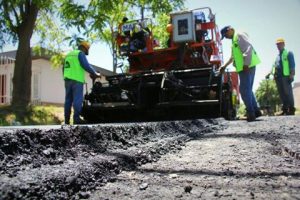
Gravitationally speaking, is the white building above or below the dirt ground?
above

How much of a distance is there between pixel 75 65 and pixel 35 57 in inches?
579

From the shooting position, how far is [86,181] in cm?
189

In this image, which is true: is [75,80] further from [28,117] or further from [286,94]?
[286,94]

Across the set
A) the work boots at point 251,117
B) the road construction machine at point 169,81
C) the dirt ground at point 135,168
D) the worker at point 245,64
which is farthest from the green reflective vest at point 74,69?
the dirt ground at point 135,168

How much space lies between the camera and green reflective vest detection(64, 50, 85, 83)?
7.19 metres

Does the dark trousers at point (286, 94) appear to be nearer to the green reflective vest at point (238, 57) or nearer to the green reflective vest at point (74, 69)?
the green reflective vest at point (238, 57)

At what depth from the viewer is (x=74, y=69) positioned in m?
7.24

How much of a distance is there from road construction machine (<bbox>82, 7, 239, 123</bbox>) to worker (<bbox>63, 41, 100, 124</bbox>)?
315 millimetres

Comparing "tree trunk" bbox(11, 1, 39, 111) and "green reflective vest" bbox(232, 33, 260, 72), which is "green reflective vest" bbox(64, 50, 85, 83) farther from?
"tree trunk" bbox(11, 1, 39, 111)

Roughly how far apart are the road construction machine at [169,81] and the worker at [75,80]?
315 mm

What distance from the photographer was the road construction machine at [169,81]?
674 centimetres

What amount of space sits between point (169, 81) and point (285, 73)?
4509mm

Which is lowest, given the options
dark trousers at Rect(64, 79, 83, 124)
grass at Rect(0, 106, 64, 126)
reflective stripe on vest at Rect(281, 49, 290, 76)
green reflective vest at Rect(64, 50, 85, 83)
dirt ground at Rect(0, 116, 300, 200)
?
grass at Rect(0, 106, 64, 126)

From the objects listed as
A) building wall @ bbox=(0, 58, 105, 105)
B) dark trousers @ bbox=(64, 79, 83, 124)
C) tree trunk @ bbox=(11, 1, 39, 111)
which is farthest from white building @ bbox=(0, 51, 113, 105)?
dark trousers @ bbox=(64, 79, 83, 124)
